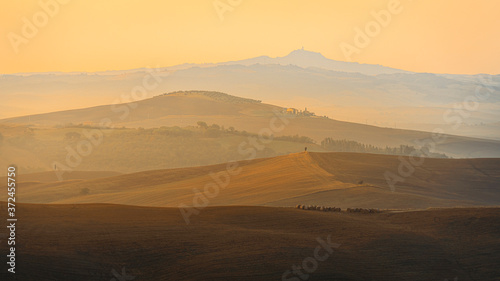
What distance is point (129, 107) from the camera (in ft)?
432

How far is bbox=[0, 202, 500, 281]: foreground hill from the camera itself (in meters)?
12.4

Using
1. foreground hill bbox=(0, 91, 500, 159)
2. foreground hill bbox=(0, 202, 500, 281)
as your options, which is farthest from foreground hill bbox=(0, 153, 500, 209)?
foreground hill bbox=(0, 91, 500, 159)

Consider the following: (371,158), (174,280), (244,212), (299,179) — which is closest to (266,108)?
(371,158)

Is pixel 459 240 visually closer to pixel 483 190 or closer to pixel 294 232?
pixel 294 232

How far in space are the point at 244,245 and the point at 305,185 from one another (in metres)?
19.5

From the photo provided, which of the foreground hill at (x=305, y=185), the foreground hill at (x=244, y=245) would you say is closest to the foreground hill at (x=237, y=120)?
the foreground hill at (x=305, y=185)

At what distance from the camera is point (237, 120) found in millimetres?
111500

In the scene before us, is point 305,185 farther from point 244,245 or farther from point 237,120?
point 237,120

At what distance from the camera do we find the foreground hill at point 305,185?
29.4 m

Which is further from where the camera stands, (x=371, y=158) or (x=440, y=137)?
(x=440, y=137)

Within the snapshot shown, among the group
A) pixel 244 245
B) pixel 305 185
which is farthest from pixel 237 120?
pixel 244 245

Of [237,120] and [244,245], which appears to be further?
[237,120]

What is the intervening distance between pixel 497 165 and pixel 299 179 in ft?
50.7

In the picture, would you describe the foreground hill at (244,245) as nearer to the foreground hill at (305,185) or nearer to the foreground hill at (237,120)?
the foreground hill at (305,185)
